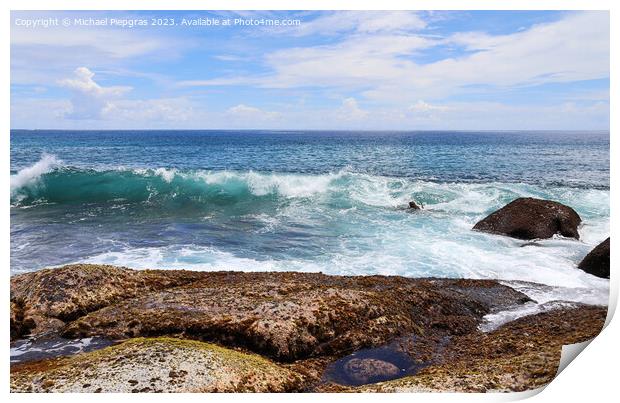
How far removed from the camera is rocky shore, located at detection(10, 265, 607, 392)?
6098 mm

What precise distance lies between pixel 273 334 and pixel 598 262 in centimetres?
922

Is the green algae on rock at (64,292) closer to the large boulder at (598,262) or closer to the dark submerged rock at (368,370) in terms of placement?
→ the dark submerged rock at (368,370)

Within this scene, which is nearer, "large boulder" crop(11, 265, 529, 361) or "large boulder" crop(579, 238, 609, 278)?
"large boulder" crop(11, 265, 529, 361)

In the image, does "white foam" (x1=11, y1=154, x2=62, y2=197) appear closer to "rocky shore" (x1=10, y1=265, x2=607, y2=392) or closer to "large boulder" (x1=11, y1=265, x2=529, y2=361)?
"large boulder" (x1=11, y1=265, x2=529, y2=361)

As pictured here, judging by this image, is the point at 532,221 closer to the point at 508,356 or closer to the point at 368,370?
the point at 508,356

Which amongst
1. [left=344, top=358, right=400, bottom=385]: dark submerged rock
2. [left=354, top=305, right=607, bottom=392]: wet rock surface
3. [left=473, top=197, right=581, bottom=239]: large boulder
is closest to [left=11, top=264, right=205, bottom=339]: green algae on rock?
[left=344, top=358, right=400, bottom=385]: dark submerged rock

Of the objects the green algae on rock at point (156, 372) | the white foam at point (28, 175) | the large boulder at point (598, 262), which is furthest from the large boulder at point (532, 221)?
the white foam at point (28, 175)

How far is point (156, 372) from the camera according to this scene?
5.95 m

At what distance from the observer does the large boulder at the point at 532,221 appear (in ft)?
50.5

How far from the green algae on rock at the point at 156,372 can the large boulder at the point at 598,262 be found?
8955 millimetres

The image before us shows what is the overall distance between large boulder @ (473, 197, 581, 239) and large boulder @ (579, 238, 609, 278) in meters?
3.27

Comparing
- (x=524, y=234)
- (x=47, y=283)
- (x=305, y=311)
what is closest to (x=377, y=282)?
(x=305, y=311)

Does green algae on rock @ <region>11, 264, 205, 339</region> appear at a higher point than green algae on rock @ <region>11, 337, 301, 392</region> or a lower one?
higher
